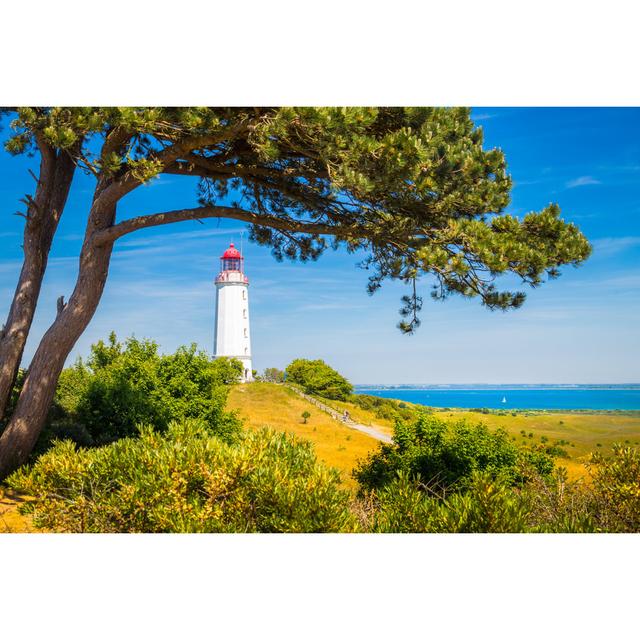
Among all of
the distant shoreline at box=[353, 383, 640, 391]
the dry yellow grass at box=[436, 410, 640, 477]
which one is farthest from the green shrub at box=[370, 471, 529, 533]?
the distant shoreline at box=[353, 383, 640, 391]

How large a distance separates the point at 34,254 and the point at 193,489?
301 cm

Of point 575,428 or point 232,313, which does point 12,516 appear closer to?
point 575,428

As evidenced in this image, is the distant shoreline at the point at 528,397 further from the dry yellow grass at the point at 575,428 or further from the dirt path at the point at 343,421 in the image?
the dirt path at the point at 343,421

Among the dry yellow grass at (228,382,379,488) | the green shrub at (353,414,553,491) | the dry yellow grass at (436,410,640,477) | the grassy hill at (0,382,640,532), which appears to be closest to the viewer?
the grassy hill at (0,382,640,532)

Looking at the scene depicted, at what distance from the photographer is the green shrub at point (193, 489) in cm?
312

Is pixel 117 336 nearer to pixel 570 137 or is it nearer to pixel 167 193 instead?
pixel 167 193

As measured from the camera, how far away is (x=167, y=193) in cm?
728

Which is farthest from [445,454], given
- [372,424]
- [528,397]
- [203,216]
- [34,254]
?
[372,424]

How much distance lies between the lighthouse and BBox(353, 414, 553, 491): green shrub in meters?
10.7

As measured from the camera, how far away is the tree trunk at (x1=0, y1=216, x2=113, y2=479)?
4648 mm

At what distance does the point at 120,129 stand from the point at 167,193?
10.2 feet

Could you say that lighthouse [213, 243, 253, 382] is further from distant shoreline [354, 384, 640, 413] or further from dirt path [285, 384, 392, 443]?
distant shoreline [354, 384, 640, 413]

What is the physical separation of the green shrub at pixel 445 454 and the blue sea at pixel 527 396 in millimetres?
1421
